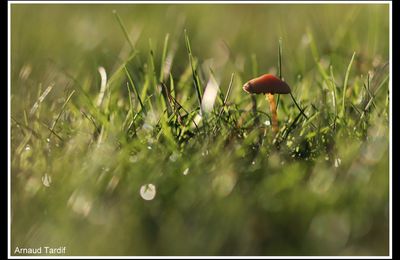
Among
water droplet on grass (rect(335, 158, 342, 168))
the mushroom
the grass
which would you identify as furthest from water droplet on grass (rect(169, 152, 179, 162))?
water droplet on grass (rect(335, 158, 342, 168))

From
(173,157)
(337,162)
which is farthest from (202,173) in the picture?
(337,162)

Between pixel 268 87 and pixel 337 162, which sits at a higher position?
pixel 268 87

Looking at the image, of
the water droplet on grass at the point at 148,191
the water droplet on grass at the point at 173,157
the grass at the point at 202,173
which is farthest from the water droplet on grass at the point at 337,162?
the water droplet on grass at the point at 148,191

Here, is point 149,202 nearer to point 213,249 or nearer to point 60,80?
point 213,249

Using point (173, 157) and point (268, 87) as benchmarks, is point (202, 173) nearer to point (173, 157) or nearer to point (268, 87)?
point (173, 157)

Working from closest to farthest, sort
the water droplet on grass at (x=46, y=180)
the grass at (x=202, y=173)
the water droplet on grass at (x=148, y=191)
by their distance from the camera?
the grass at (x=202, y=173), the water droplet on grass at (x=148, y=191), the water droplet on grass at (x=46, y=180)

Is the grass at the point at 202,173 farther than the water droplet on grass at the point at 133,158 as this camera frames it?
No

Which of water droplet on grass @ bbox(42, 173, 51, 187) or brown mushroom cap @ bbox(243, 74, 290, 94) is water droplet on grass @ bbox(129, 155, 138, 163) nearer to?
water droplet on grass @ bbox(42, 173, 51, 187)

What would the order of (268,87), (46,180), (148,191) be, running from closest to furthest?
(148,191) < (46,180) < (268,87)

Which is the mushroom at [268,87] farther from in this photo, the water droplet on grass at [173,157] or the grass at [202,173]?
the water droplet on grass at [173,157]
